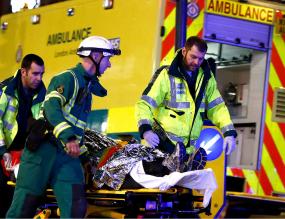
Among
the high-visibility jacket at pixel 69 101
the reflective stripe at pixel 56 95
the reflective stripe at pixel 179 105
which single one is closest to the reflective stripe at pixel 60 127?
the high-visibility jacket at pixel 69 101

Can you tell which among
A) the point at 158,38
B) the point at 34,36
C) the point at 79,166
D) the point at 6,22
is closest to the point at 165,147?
the point at 79,166

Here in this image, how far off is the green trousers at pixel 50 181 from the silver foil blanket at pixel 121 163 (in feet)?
1.62

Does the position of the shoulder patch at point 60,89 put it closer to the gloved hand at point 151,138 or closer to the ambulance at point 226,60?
the gloved hand at point 151,138

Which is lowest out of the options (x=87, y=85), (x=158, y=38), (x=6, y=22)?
(x=87, y=85)

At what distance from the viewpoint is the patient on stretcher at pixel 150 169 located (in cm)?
702

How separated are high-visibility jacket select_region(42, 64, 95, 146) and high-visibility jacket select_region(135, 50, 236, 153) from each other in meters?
0.65

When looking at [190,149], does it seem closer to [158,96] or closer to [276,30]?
[158,96]

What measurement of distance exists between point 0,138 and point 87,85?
1187 mm

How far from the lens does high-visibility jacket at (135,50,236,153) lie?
7512mm

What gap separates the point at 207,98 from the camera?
7.72 metres

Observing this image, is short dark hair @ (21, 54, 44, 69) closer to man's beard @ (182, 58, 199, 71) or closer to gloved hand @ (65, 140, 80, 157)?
man's beard @ (182, 58, 199, 71)

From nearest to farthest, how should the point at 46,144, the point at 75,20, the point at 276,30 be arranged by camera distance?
the point at 46,144 < the point at 276,30 < the point at 75,20

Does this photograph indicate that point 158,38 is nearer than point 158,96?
No

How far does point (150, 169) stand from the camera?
7.20 metres
